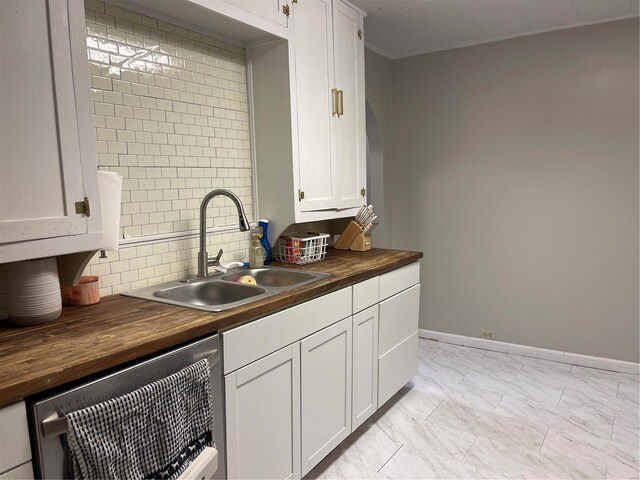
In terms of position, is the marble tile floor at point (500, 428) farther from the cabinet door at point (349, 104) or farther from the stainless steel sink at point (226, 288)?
the cabinet door at point (349, 104)

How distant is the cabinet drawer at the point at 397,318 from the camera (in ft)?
8.52

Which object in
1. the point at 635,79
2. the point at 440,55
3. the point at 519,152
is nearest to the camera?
the point at 635,79

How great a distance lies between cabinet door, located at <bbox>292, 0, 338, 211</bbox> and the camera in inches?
96.3

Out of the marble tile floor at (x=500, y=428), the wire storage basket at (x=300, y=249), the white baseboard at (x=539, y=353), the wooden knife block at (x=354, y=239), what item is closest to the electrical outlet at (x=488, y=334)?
the white baseboard at (x=539, y=353)

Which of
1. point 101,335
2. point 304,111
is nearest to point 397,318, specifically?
point 304,111

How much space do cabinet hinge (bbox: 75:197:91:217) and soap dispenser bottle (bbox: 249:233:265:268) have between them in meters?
1.02

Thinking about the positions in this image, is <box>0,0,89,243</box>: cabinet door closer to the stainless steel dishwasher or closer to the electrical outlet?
the stainless steel dishwasher

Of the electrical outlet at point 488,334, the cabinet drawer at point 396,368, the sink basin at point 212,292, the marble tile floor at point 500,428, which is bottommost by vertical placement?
the marble tile floor at point 500,428

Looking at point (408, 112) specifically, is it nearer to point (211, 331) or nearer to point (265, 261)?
point (265, 261)

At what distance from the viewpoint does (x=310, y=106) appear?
2.53 meters

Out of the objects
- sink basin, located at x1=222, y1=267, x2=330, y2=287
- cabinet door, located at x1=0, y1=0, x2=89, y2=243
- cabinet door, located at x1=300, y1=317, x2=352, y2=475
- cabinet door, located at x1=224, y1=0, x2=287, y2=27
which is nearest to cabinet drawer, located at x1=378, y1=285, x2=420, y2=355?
cabinet door, located at x1=300, y1=317, x2=352, y2=475

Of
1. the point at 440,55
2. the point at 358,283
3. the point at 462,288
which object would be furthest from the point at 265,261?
the point at 440,55

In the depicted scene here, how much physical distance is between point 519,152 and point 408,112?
937 millimetres

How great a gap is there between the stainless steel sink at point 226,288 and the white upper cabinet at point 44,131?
1.72 ft
